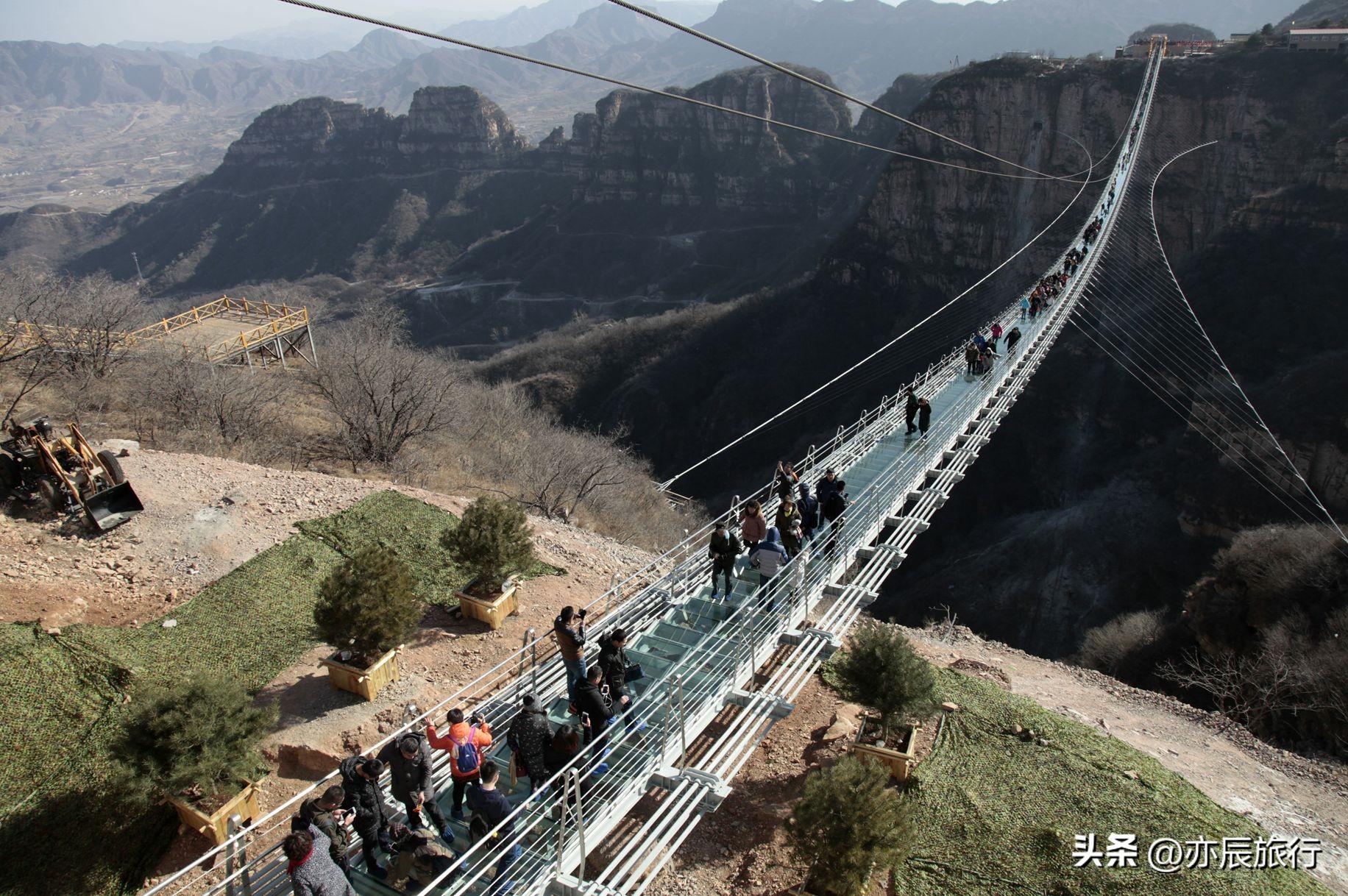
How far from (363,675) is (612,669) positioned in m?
3.44

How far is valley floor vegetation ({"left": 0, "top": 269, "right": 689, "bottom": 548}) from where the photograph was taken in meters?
17.5

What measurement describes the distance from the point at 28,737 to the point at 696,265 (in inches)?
3774

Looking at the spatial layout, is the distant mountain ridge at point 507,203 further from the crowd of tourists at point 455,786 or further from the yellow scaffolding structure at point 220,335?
the crowd of tourists at point 455,786

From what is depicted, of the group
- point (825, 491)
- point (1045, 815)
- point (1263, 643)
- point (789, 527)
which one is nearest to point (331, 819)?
point (789, 527)

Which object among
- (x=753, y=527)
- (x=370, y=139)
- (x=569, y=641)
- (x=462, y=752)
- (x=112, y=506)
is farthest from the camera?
(x=370, y=139)

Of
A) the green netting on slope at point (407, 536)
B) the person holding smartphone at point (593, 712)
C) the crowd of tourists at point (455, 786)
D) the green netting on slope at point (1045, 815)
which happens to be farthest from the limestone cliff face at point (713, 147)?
the person holding smartphone at point (593, 712)

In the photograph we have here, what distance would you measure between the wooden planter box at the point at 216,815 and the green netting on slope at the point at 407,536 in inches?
166

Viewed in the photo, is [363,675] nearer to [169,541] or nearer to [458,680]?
[458,680]

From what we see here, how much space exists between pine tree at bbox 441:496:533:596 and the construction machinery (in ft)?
14.3

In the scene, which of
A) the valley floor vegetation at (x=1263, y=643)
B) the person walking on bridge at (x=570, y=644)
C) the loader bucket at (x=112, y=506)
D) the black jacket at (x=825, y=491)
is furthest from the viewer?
the valley floor vegetation at (x=1263, y=643)

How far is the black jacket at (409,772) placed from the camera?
20.2ft

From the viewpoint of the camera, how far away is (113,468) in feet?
37.5

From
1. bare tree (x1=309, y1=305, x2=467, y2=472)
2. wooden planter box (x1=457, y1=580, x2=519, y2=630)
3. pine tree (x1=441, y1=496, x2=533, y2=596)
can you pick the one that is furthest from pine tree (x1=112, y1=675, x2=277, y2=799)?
bare tree (x1=309, y1=305, x2=467, y2=472)

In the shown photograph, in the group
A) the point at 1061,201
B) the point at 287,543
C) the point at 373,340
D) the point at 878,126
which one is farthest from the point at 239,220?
the point at 287,543
